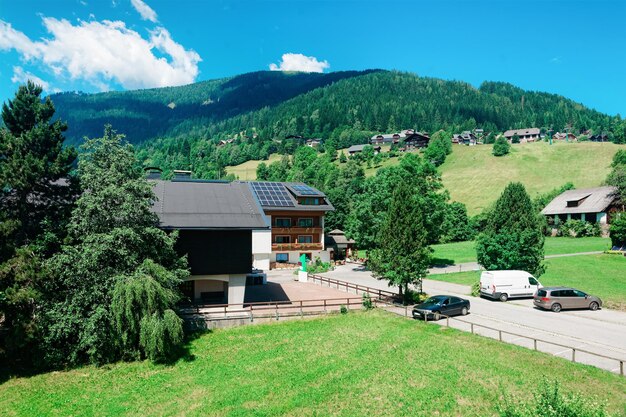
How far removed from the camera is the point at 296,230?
58.6 meters

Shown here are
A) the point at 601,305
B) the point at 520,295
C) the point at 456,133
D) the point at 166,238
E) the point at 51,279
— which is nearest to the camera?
the point at 51,279

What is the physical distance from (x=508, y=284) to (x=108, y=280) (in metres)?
28.6

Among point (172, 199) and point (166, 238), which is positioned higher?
point (172, 199)

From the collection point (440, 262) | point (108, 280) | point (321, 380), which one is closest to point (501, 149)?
point (440, 262)

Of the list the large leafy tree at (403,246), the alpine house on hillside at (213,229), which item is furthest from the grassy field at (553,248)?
the alpine house on hillside at (213,229)

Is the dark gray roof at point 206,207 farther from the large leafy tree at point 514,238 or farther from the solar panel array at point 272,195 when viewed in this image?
the solar panel array at point 272,195

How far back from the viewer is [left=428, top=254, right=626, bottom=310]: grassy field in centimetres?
3158

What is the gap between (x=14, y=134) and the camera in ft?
76.2

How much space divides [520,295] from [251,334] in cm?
2198

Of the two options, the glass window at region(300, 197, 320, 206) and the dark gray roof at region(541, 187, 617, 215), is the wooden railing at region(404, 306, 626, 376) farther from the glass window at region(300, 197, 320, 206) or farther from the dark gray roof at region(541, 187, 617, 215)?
the dark gray roof at region(541, 187, 617, 215)

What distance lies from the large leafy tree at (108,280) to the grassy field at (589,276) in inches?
1162

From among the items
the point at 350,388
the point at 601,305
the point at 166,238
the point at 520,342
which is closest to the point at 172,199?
the point at 166,238

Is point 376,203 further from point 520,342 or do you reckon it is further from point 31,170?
point 31,170

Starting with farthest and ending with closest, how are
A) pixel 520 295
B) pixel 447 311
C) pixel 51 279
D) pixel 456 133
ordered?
1. pixel 456 133
2. pixel 520 295
3. pixel 447 311
4. pixel 51 279
